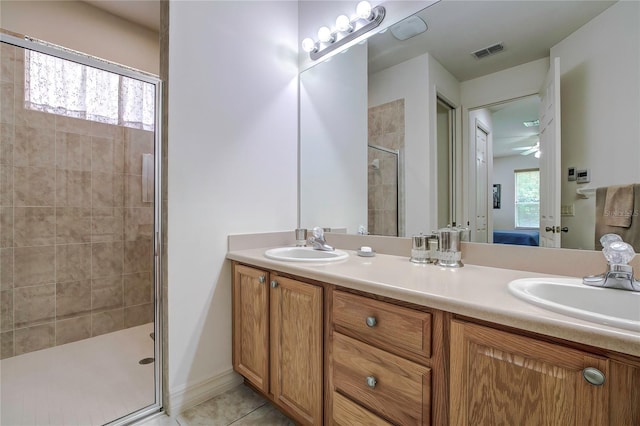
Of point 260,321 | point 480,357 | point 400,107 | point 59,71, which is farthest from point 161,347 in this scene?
point 59,71

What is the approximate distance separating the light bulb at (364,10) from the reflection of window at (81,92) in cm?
A: 146

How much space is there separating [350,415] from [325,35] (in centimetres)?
207

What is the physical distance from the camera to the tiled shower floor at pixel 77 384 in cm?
139

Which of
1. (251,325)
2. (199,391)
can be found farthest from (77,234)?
(251,325)

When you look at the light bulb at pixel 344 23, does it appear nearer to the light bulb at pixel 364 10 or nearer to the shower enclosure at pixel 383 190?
the light bulb at pixel 364 10

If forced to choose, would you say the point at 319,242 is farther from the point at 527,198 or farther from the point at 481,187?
the point at 527,198

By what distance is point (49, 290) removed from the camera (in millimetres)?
2066

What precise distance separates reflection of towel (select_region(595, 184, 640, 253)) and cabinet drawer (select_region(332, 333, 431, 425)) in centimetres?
79

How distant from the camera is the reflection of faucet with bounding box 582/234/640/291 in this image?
79cm

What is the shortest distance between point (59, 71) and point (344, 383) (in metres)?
2.75

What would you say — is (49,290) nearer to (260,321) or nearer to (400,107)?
→ (260,321)

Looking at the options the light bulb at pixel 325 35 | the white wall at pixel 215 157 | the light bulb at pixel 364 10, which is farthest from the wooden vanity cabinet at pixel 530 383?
the light bulb at pixel 325 35

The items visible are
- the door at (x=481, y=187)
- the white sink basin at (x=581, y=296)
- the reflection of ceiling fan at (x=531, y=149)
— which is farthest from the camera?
the door at (x=481, y=187)

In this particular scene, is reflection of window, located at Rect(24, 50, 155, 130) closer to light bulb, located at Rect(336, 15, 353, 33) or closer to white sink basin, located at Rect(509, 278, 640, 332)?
light bulb, located at Rect(336, 15, 353, 33)
